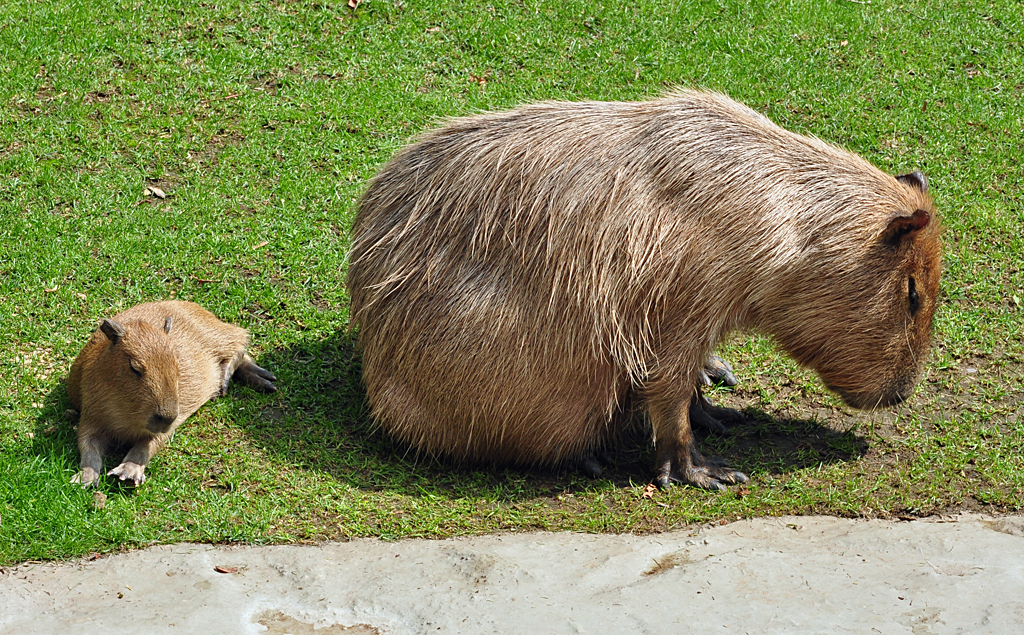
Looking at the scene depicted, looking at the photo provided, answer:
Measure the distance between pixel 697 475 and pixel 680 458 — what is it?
109 millimetres

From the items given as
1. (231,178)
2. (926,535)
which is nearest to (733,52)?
(231,178)

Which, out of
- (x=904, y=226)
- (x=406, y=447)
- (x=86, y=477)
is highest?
(x=904, y=226)

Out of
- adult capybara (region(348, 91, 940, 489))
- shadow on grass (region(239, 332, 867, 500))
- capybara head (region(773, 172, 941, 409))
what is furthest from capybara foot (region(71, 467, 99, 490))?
capybara head (region(773, 172, 941, 409))

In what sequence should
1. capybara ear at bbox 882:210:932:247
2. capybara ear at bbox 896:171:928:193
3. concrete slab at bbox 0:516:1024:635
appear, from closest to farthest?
concrete slab at bbox 0:516:1024:635 → capybara ear at bbox 882:210:932:247 → capybara ear at bbox 896:171:928:193

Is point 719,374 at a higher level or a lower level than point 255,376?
higher

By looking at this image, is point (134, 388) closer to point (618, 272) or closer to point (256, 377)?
point (256, 377)

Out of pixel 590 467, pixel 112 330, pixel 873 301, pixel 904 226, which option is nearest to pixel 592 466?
pixel 590 467

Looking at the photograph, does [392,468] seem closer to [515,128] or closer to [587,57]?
[515,128]

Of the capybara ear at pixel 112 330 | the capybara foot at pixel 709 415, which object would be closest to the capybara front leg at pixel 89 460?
the capybara ear at pixel 112 330

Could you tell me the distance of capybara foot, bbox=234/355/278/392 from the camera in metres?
5.20

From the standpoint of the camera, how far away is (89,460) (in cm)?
448

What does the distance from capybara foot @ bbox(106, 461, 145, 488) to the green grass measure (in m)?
0.06

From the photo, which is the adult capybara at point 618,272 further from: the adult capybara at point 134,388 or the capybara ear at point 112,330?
the capybara ear at point 112,330

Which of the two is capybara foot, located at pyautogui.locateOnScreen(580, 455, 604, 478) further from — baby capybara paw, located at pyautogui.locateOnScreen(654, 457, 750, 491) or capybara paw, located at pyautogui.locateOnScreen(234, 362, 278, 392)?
capybara paw, located at pyautogui.locateOnScreen(234, 362, 278, 392)
